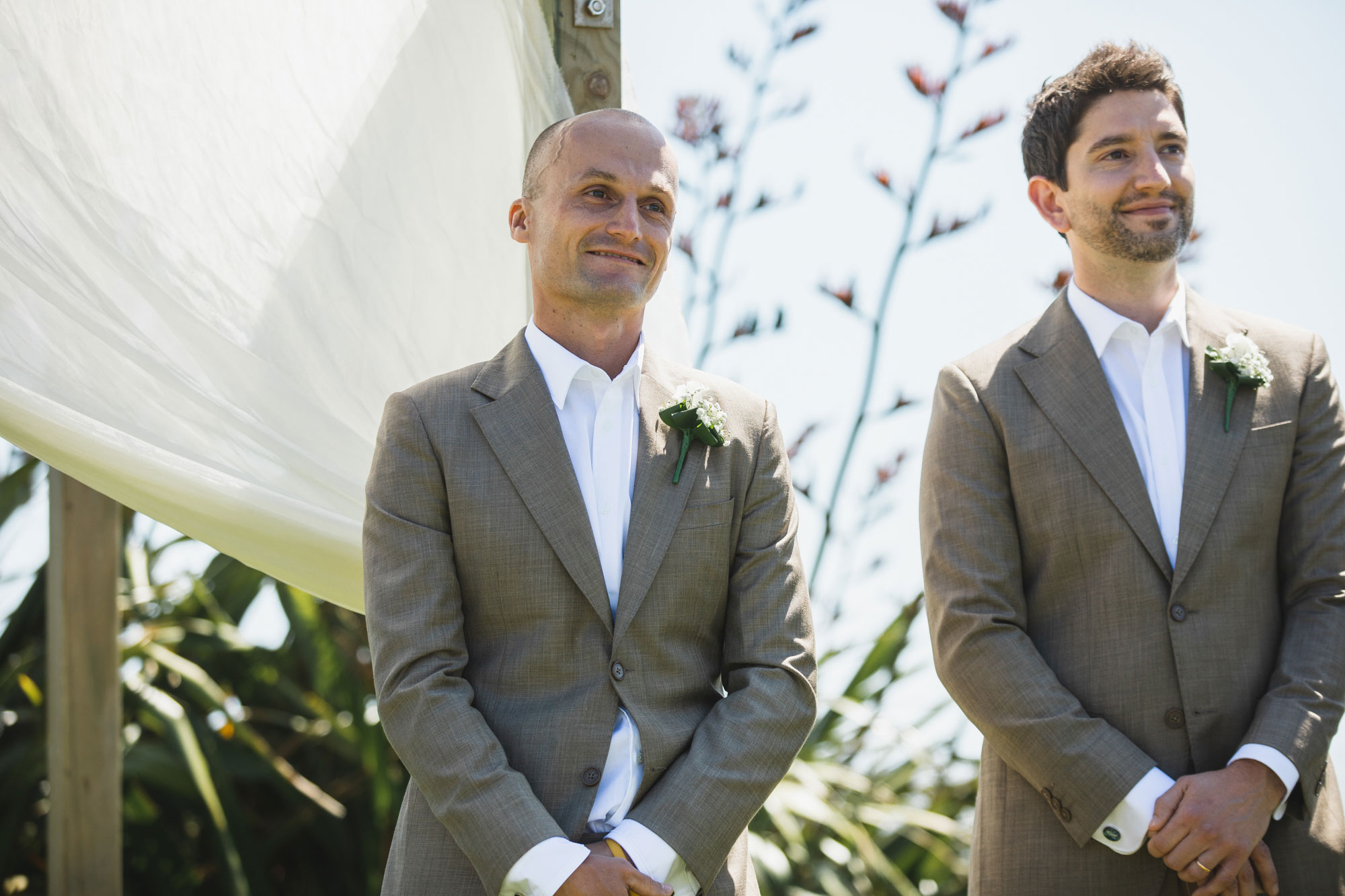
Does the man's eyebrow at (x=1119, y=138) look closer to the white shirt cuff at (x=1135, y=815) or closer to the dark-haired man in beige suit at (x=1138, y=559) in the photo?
the dark-haired man in beige suit at (x=1138, y=559)

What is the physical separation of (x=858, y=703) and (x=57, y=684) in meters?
2.39

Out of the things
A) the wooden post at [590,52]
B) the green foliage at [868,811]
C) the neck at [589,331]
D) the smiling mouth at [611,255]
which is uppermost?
the wooden post at [590,52]

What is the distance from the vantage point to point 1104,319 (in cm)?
221

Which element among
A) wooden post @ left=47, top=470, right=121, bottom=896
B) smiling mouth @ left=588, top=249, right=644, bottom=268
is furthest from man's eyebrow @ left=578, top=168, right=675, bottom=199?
wooden post @ left=47, top=470, right=121, bottom=896

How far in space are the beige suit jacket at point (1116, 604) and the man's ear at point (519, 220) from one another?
2.81 feet

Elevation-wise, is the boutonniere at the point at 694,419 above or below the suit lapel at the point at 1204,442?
above

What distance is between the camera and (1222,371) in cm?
214

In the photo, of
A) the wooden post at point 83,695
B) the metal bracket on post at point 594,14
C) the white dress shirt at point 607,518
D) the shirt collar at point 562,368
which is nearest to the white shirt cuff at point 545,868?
the white dress shirt at point 607,518

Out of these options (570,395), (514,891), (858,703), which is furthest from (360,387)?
(858,703)

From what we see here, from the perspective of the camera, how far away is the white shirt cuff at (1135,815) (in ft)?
6.22

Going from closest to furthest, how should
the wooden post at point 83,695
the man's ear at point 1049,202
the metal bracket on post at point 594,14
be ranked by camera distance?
the man's ear at point 1049,202 → the metal bracket on post at point 594,14 → the wooden post at point 83,695

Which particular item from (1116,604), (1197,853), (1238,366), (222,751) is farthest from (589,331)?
(222,751)

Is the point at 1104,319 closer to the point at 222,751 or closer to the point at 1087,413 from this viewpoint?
the point at 1087,413

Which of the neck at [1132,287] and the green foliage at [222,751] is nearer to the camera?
the neck at [1132,287]
